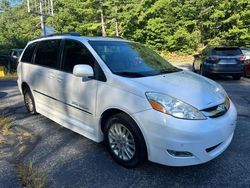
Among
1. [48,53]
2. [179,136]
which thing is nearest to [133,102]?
[179,136]

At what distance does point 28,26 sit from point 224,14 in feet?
105

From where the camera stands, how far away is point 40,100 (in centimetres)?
571

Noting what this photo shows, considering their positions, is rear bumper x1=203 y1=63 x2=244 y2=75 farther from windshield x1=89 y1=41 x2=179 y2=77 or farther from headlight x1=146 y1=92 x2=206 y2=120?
headlight x1=146 y1=92 x2=206 y2=120

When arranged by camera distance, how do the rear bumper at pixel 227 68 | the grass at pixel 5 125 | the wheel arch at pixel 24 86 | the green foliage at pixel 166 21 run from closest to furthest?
the grass at pixel 5 125 < the wheel arch at pixel 24 86 < the rear bumper at pixel 227 68 < the green foliage at pixel 166 21

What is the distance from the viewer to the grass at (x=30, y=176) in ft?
11.3

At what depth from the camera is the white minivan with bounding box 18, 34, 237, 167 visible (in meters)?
3.36

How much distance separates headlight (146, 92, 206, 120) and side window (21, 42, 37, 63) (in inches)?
139

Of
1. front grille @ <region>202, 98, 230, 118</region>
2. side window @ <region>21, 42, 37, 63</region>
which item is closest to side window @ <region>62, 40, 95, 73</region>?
side window @ <region>21, 42, 37, 63</region>

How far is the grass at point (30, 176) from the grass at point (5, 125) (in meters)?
1.60

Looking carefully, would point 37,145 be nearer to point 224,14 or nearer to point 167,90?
point 167,90

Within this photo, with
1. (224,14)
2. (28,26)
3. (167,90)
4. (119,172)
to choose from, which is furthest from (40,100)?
(28,26)

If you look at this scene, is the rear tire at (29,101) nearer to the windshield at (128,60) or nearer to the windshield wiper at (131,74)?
the windshield at (128,60)

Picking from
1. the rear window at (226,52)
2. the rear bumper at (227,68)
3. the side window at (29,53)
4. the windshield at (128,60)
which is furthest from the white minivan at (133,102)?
the rear window at (226,52)

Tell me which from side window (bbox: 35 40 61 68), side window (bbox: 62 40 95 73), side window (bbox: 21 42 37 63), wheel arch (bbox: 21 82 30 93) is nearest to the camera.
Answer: side window (bbox: 62 40 95 73)
